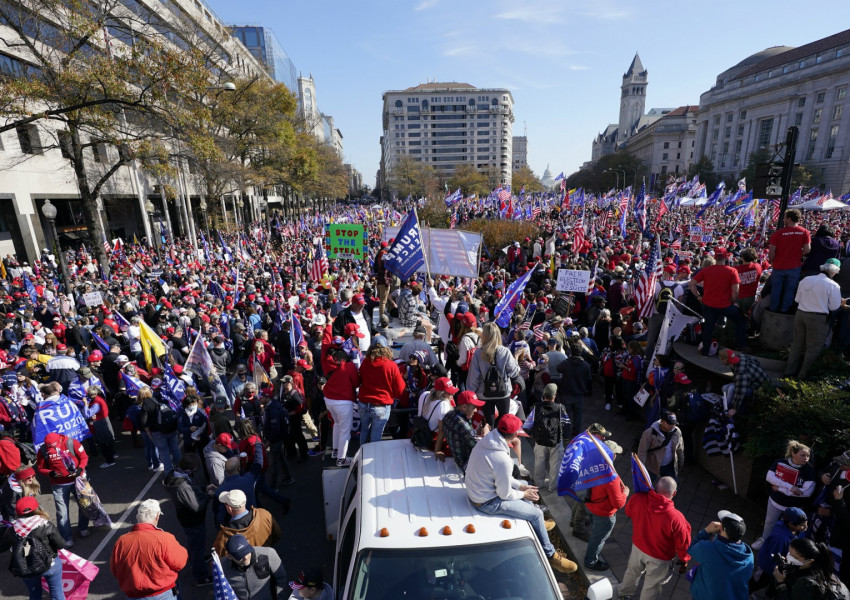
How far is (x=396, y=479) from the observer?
3.64 meters

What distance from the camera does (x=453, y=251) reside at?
33.1 feet

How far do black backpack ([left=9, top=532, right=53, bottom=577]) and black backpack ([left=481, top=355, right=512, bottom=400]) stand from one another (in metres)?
5.01

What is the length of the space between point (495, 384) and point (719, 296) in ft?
12.8

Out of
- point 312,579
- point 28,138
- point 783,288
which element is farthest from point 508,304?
point 28,138

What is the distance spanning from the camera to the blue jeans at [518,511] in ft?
11.2

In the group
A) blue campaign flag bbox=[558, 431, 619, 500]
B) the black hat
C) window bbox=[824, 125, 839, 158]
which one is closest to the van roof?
the black hat

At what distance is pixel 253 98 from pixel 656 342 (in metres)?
34.6

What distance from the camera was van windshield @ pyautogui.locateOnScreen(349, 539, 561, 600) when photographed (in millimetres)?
2822

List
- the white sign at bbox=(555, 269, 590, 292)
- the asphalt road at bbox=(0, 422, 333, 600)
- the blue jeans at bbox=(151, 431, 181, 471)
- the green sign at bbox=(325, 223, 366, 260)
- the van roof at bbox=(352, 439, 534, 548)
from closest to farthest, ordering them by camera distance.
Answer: the van roof at bbox=(352, 439, 534, 548)
the asphalt road at bbox=(0, 422, 333, 600)
the blue jeans at bbox=(151, 431, 181, 471)
the white sign at bbox=(555, 269, 590, 292)
the green sign at bbox=(325, 223, 366, 260)

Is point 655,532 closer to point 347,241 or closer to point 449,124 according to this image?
point 347,241

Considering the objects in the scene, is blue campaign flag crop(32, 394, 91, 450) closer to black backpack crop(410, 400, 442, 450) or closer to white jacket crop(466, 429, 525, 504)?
black backpack crop(410, 400, 442, 450)

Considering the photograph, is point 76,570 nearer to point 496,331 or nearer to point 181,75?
point 496,331

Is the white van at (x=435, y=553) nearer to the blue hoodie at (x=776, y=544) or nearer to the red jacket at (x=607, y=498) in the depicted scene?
the red jacket at (x=607, y=498)

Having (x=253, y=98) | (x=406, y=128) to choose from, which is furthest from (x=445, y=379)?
(x=406, y=128)
